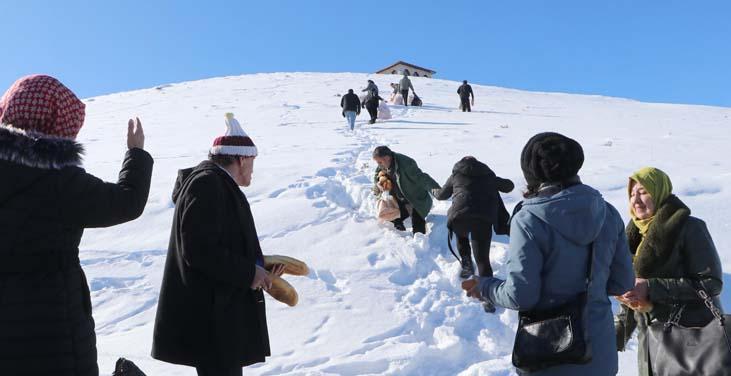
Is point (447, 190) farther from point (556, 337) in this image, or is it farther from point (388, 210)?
point (556, 337)

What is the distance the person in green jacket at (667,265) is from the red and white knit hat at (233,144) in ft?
7.08

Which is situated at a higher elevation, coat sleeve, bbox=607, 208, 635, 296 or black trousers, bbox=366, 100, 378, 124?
black trousers, bbox=366, 100, 378, 124

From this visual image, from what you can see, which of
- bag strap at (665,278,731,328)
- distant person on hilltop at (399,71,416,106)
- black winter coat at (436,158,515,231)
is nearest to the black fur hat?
bag strap at (665,278,731,328)

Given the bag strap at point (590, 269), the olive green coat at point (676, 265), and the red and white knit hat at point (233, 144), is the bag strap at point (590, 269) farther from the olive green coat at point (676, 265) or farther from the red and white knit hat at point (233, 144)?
the red and white knit hat at point (233, 144)

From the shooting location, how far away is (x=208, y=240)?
242cm

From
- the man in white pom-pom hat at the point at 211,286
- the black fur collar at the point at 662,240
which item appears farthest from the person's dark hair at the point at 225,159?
the black fur collar at the point at 662,240

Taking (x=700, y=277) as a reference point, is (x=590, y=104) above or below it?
above

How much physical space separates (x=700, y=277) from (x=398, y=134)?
13327 mm

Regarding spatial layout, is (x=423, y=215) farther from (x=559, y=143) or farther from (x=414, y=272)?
(x=559, y=143)

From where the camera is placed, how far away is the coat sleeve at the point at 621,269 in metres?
2.51

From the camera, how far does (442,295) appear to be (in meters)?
5.41

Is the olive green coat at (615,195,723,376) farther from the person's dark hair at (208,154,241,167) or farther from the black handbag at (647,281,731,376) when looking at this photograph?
the person's dark hair at (208,154,241,167)

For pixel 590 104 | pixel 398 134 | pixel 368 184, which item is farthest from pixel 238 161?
pixel 590 104

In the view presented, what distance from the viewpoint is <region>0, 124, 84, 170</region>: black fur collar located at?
1972 millimetres
